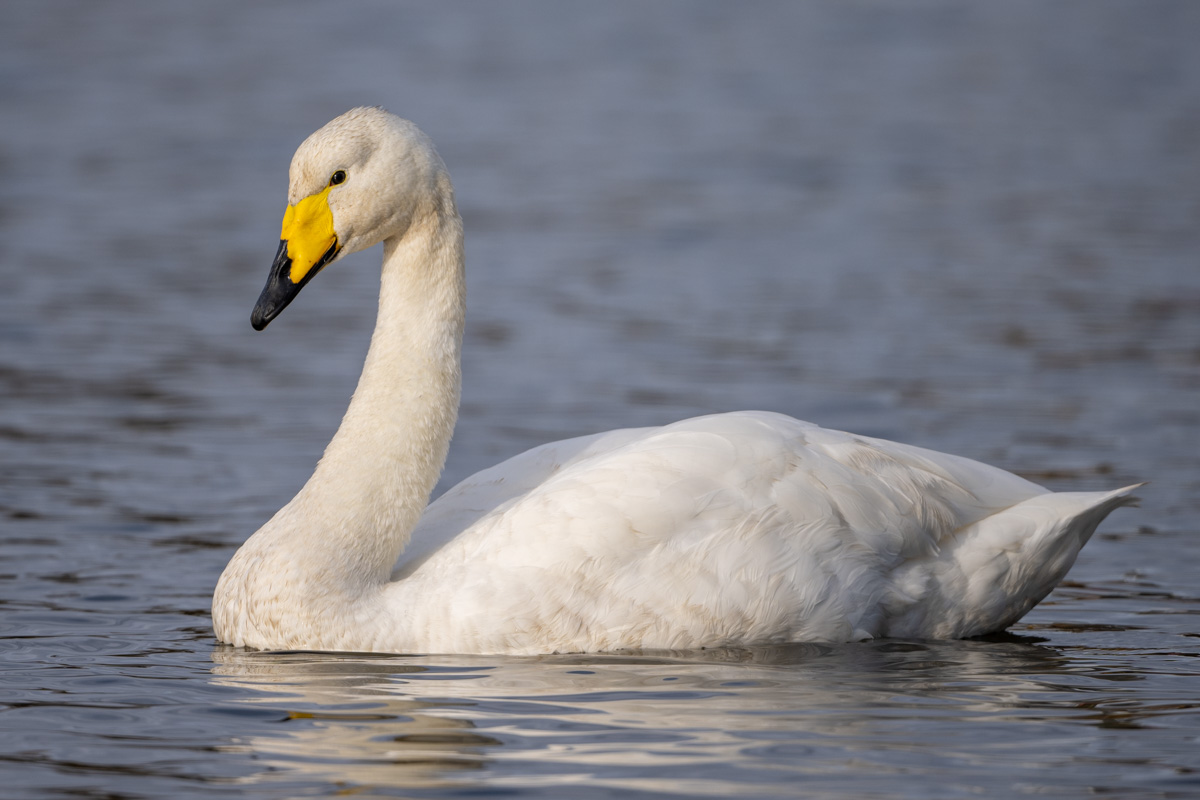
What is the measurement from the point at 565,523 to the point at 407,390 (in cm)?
96

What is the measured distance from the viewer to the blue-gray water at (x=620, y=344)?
5547 mm

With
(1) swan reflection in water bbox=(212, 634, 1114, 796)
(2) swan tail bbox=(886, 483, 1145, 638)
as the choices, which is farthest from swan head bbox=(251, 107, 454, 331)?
(2) swan tail bbox=(886, 483, 1145, 638)

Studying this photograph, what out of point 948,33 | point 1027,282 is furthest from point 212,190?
point 948,33

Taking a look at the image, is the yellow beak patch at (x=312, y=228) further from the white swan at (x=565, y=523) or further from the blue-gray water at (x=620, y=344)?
the blue-gray water at (x=620, y=344)

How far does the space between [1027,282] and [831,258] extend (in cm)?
200

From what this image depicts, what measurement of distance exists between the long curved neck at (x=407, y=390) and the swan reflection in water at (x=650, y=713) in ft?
2.30

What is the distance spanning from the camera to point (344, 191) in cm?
687

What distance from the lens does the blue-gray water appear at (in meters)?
5.55

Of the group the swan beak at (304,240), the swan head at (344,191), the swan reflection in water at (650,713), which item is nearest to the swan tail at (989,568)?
the swan reflection in water at (650,713)

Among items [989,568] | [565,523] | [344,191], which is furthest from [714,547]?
[344,191]

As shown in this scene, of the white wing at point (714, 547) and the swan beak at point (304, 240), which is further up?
the swan beak at point (304, 240)

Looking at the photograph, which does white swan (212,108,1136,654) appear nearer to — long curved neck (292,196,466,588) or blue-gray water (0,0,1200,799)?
long curved neck (292,196,466,588)

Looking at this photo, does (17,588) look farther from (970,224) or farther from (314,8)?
(314,8)

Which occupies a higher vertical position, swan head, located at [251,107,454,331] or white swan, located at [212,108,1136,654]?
swan head, located at [251,107,454,331]
